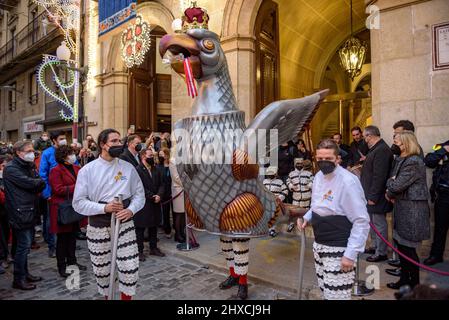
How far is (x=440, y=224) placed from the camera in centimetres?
398

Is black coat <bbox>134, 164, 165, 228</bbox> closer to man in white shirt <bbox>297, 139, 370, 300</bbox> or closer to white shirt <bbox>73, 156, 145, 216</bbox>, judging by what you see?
white shirt <bbox>73, 156, 145, 216</bbox>

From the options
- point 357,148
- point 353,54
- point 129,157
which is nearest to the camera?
point 129,157

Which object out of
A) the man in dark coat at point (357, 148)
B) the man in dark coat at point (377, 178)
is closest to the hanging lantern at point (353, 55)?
the man in dark coat at point (357, 148)

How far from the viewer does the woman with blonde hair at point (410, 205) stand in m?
3.26

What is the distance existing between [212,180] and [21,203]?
8.64ft

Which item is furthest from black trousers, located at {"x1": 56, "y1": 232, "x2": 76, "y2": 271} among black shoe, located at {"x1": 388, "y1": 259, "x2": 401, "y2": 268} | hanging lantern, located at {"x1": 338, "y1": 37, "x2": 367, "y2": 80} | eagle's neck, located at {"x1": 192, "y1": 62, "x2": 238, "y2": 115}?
hanging lantern, located at {"x1": 338, "y1": 37, "x2": 367, "y2": 80}

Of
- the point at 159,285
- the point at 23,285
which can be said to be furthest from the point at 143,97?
the point at 159,285

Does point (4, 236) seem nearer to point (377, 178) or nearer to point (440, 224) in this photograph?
point (377, 178)

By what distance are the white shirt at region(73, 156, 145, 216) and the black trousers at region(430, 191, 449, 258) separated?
12.3ft

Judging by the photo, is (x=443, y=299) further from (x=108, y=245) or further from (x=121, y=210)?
(x=108, y=245)

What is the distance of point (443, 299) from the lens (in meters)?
1.15

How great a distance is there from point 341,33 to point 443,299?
1090cm

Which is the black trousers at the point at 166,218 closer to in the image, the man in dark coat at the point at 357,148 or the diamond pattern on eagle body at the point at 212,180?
the diamond pattern on eagle body at the point at 212,180
